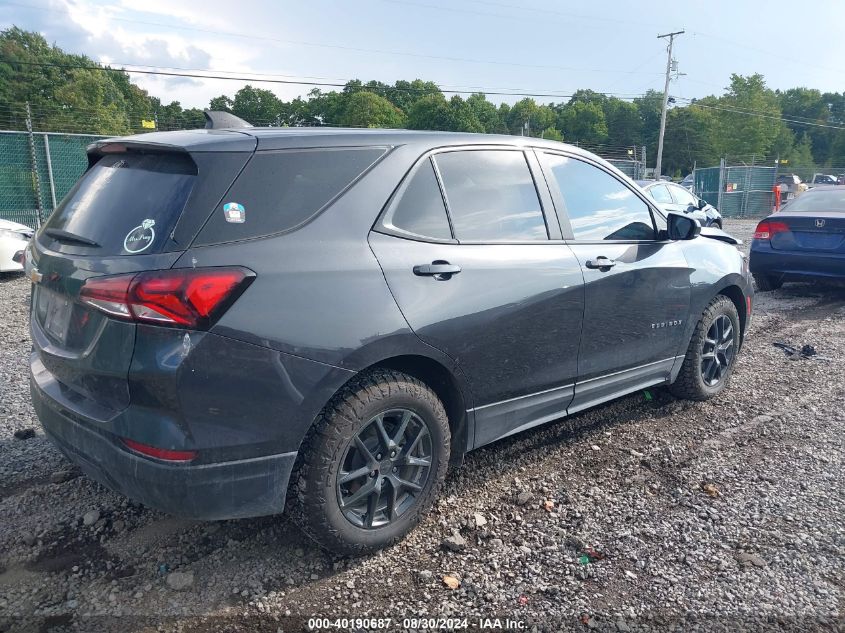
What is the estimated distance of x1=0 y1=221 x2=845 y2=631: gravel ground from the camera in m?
2.54

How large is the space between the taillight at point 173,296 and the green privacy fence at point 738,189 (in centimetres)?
2914

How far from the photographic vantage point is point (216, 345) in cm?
231

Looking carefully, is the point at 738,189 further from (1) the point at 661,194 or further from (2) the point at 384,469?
(2) the point at 384,469

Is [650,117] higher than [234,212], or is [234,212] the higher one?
[650,117]

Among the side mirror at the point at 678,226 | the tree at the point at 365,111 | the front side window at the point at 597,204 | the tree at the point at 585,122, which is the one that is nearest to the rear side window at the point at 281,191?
the front side window at the point at 597,204

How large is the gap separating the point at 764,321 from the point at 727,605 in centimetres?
596

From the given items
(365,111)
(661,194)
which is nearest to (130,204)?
(661,194)

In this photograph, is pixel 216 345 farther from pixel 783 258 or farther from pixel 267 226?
pixel 783 258

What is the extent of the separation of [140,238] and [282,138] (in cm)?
71

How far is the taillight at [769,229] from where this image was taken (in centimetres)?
893

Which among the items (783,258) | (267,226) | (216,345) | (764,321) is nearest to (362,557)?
(216,345)

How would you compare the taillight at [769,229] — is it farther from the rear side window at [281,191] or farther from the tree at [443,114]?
the tree at [443,114]

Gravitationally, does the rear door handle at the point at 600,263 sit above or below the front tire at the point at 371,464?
above

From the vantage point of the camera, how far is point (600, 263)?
3729 millimetres
